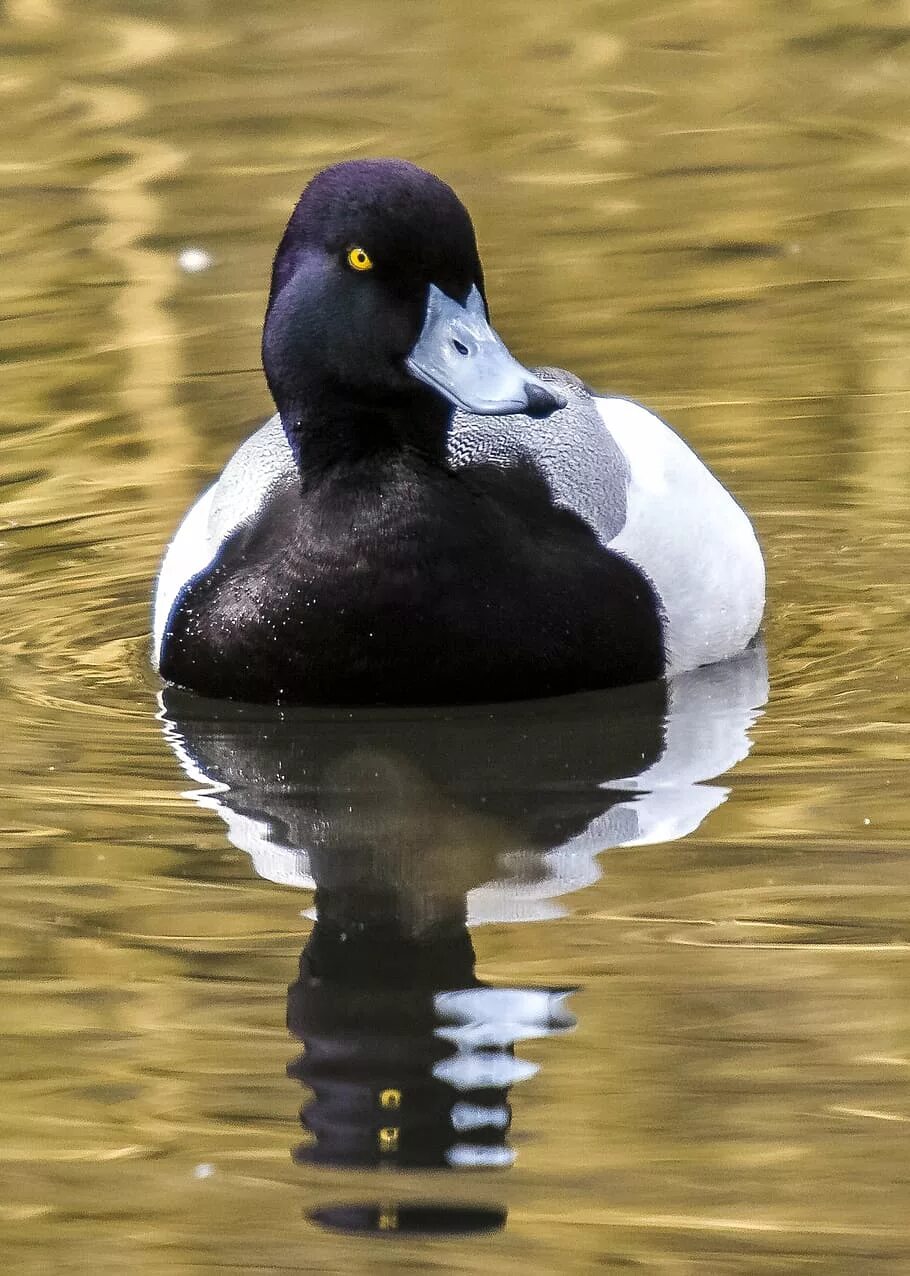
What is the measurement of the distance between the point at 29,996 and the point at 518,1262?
1.34 metres

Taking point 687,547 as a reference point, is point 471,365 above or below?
above

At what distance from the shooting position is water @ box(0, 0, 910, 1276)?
4180mm

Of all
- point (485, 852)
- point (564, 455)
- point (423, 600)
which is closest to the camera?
point (485, 852)

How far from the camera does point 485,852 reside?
557cm

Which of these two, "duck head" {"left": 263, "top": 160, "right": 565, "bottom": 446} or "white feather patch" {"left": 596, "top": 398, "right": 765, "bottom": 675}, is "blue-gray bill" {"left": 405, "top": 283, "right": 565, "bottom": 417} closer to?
"duck head" {"left": 263, "top": 160, "right": 565, "bottom": 446}

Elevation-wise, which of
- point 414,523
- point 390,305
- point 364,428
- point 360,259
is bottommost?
point 414,523

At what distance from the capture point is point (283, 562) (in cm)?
639

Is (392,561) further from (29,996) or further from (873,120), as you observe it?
(873,120)

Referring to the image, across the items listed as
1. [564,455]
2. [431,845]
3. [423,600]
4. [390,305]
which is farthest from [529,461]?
[431,845]

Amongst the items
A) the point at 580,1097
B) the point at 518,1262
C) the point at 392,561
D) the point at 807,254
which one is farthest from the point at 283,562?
the point at 807,254

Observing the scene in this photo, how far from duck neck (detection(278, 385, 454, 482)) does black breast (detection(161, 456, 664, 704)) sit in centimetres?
4

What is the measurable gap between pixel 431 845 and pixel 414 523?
938mm

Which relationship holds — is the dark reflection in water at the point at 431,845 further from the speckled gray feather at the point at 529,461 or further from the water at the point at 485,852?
the speckled gray feather at the point at 529,461

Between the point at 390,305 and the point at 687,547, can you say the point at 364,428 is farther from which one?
the point at 687,547
